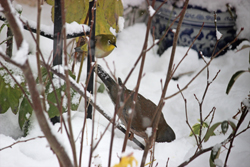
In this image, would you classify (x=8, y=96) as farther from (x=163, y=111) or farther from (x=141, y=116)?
(x=163, y=111)

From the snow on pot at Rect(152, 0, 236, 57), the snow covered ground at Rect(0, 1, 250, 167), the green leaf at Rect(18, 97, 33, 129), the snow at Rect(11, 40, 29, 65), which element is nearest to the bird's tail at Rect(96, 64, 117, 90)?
the snow covered ground at Rect(0, 1, 250, 167)

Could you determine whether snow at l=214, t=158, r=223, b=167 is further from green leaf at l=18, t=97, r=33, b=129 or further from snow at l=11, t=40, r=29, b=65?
green leaf at l=18, t=97, r=33, b=129

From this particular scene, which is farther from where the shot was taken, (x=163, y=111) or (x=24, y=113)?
(x=163, y=111)

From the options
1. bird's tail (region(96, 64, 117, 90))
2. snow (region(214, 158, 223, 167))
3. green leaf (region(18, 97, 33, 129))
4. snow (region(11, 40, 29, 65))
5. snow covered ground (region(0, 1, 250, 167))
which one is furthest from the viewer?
bird's tail (region(96, 64, 117, 90))

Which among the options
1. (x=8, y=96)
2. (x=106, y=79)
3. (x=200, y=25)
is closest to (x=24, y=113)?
(x=8, y=96)

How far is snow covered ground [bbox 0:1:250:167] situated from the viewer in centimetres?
74

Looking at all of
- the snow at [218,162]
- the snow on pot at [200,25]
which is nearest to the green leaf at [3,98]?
the snow at [218,162]

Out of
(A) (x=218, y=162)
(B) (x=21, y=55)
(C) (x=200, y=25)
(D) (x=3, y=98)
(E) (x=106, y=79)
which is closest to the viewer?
(B) (x=21, y=55)

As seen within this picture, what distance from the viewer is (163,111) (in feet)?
4.13

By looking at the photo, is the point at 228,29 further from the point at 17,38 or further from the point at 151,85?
the point at 17,38

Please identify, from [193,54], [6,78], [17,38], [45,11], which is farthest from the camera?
[193,54]

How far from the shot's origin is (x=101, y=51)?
0.91 metres

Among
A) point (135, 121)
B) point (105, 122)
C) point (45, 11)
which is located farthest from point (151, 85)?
point (45, 11)

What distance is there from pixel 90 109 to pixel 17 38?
67 cm
